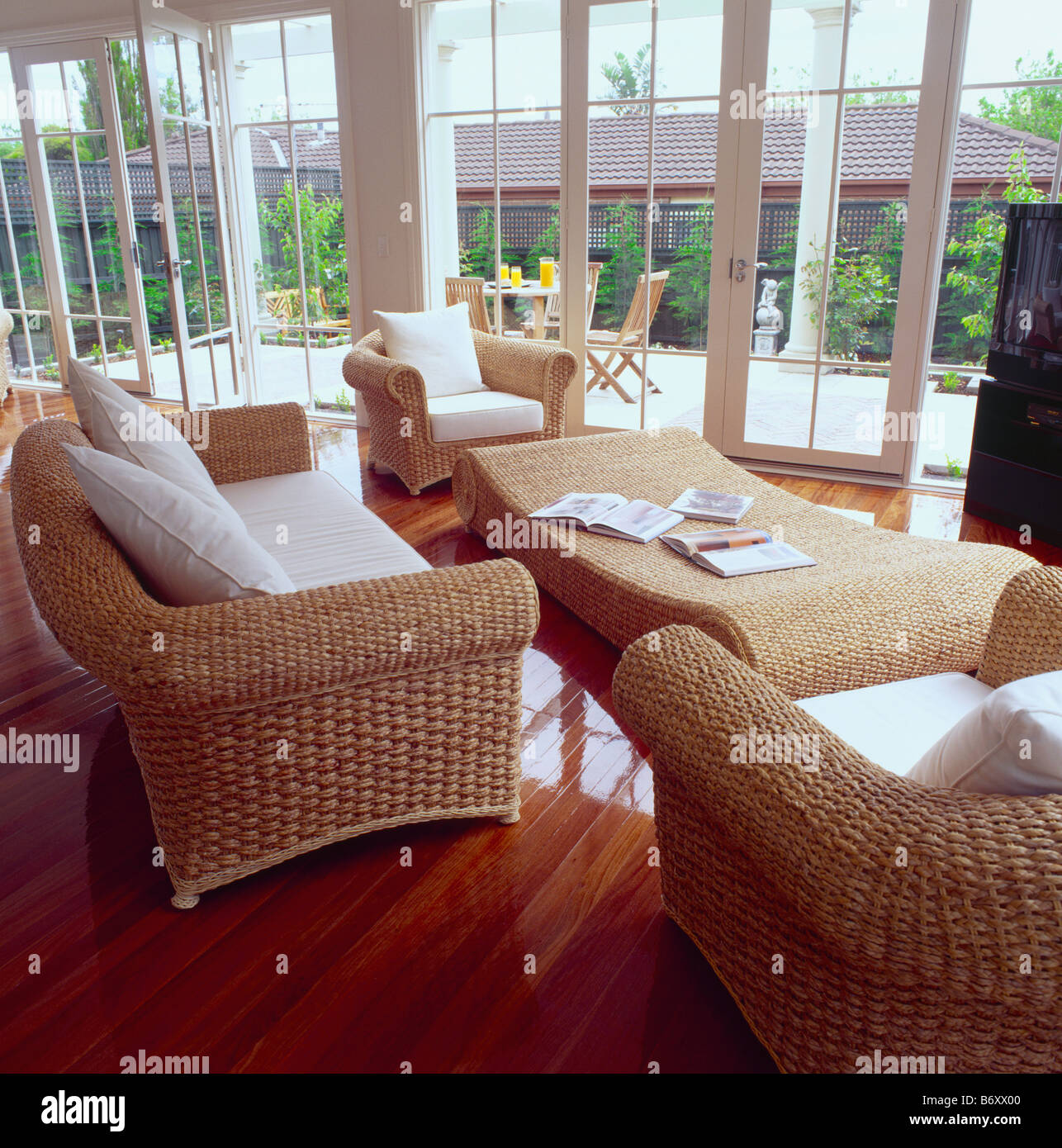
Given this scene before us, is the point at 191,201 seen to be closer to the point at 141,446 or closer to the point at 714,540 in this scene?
the point at 141,446

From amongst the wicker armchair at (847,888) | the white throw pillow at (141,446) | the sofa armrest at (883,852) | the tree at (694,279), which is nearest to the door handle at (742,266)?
the tree at (694,279)

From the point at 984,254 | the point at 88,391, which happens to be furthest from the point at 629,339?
the point at 88,391

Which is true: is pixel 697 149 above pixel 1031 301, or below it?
above

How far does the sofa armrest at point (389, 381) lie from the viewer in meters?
3.97

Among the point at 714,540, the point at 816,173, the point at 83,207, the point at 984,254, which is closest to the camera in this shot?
the point at 714,540

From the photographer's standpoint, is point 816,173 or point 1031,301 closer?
point 1031,301

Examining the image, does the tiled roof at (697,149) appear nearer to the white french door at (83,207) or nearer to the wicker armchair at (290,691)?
the white french door at (83,207)

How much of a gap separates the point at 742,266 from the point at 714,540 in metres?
2.26

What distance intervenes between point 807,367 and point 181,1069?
12.8 feet

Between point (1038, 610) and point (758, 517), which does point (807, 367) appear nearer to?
point (758, 517)

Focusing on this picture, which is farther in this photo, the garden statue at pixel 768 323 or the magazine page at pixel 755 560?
the garden statue at pixel 768 323

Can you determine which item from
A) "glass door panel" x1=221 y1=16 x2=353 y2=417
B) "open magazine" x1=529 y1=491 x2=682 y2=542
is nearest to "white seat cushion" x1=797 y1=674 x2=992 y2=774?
"open magazine" x1=529 y1=491 x2=682 y2=542

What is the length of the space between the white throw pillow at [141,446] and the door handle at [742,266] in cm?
301

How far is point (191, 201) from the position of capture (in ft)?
16.3
